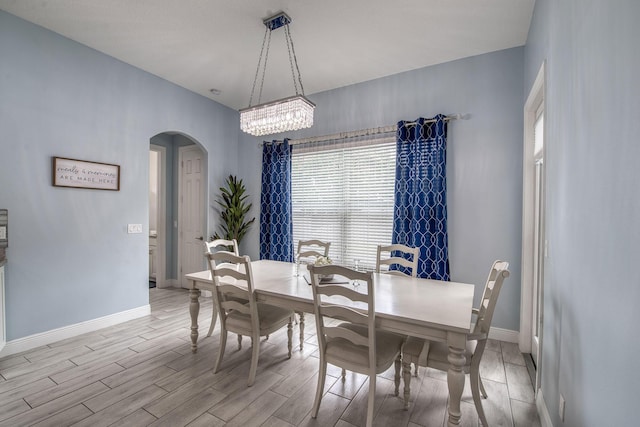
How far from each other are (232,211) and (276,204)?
735 millimetres

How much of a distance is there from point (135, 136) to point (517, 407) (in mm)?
4651

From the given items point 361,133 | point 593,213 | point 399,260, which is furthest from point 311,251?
point 593,213

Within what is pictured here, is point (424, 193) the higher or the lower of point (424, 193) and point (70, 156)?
the lower

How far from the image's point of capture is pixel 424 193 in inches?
136

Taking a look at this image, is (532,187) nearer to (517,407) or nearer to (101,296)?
(517,407)

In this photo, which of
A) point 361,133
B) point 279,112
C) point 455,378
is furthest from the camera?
point 361,133

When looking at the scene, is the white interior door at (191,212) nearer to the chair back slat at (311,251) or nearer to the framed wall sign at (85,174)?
the framed wall sign at (85,174)

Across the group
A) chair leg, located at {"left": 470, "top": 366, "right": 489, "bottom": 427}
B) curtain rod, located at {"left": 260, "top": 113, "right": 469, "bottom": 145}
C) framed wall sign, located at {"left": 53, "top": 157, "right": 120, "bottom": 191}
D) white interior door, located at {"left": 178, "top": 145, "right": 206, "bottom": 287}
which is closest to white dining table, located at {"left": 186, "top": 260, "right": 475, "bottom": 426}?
chair leg, located at {"left": 470, "top": 366, "right": 489, "bottom": 427}

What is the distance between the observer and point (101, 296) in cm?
342

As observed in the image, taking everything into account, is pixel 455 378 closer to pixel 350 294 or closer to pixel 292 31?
pixel 350 294

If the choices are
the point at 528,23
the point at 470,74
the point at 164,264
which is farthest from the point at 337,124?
the point at 164,264

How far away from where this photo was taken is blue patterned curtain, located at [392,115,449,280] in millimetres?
3381

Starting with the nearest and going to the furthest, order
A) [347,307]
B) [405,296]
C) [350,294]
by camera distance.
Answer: [350,294] < [347,307] < [405,296]

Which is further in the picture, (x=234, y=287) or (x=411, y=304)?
A: (x=234, y=287)
